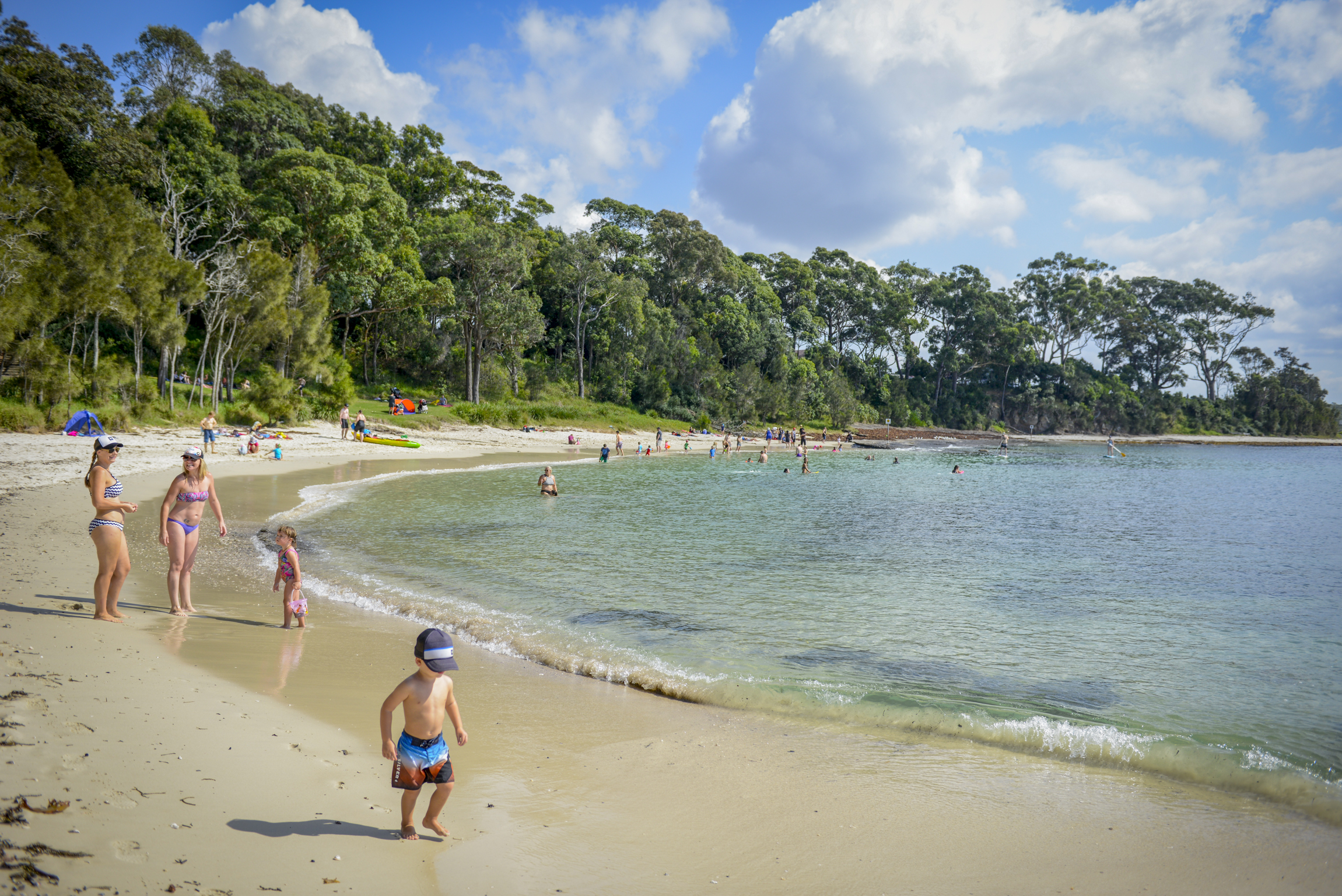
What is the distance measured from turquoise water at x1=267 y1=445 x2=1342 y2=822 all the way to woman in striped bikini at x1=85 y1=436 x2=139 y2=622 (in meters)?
3.03

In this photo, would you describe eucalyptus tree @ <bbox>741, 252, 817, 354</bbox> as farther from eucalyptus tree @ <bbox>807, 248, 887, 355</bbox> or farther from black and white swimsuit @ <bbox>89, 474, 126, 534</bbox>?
black and white swimsuit @ <bbox>89, 474, 126, 534</bbox>

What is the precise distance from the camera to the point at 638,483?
1135 inches

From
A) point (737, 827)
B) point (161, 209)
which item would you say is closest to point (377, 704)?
point (737, 827)

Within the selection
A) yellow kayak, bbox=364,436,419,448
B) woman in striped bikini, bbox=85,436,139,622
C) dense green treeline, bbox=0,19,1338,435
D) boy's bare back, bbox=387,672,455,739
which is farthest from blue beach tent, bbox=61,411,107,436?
boy's bare back, bbox=387,672,455,739

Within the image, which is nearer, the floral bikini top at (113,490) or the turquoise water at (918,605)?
the turquoise water at (918,605)

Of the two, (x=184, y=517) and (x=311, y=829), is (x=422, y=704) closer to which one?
(x=311, y=829)

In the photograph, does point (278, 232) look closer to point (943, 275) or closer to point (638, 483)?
point (638, 483)

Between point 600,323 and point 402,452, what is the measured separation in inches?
1229

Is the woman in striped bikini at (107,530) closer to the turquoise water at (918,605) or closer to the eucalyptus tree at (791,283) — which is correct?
the turquoise water at (918,605)

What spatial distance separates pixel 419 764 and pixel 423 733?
158mm

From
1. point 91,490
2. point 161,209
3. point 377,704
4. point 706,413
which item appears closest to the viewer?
point 377,704

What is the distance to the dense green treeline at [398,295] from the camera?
30312 mm

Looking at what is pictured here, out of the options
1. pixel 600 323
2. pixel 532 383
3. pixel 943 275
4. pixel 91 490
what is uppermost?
pixel 943 275

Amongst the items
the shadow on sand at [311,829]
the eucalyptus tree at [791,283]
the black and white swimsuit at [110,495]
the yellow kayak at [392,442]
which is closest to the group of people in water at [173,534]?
the black and white swimsuit at [110,495]
